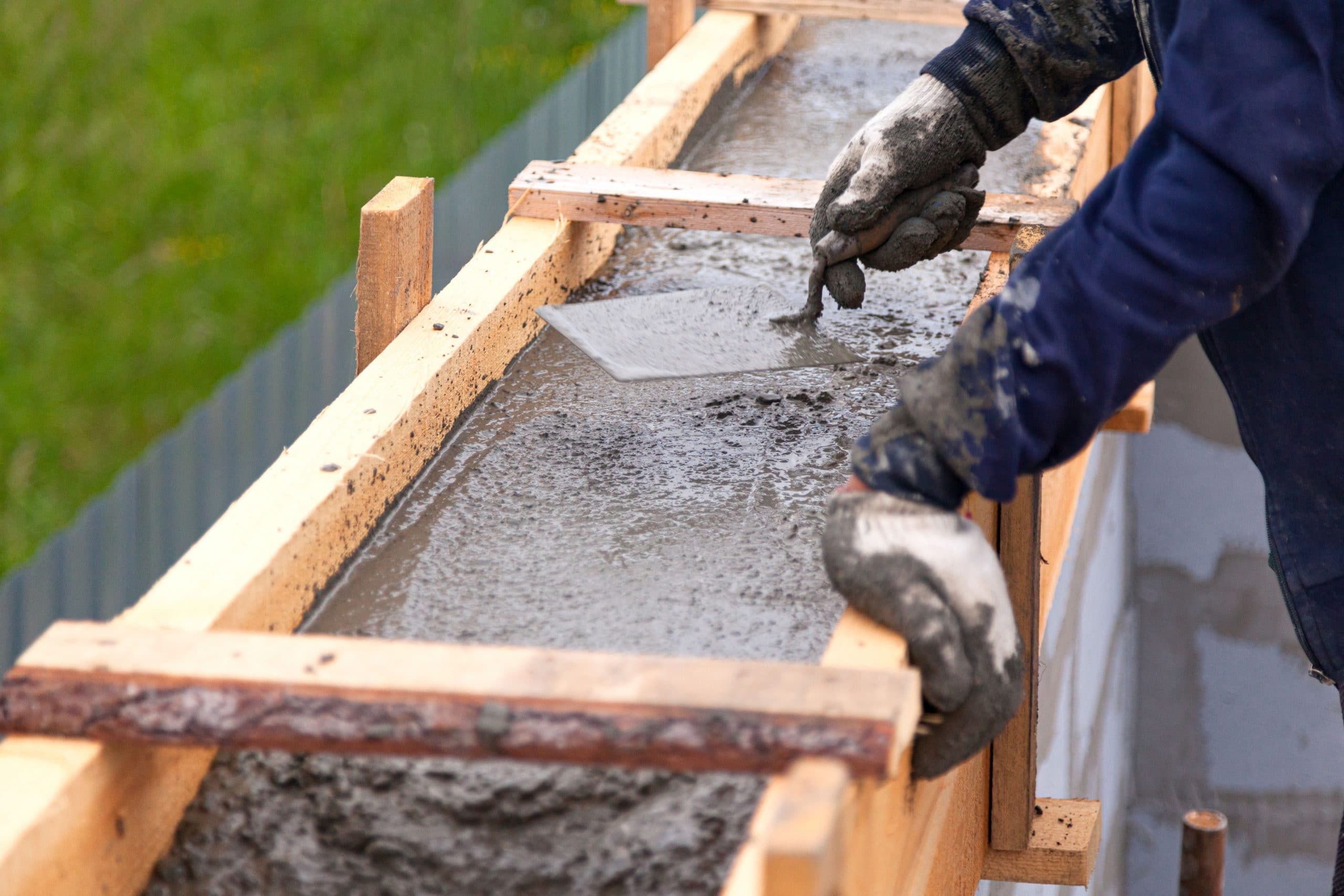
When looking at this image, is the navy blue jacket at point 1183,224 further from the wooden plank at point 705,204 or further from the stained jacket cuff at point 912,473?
the wooden plank at point 705,204

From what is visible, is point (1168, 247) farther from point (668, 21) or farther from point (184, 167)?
point (184, 167)

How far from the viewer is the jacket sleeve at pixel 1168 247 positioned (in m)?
1.42

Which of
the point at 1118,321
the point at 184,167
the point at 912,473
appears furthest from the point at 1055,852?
the point at 184,167

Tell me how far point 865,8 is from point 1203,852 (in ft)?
8.73

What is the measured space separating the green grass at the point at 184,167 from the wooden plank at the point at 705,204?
3680mm

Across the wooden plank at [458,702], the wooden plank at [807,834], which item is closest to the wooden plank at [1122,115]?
the wooden plank at [458,702]

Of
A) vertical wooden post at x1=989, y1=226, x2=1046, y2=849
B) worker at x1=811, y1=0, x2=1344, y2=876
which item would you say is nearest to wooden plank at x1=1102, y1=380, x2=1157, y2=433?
vertical wooden post at x1=989, y1=226, x2=1046, y2=849

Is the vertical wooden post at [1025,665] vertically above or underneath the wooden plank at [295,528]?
underneath

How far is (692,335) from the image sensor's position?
101 inches

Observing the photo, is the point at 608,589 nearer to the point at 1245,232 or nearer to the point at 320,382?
the point at 1245,232

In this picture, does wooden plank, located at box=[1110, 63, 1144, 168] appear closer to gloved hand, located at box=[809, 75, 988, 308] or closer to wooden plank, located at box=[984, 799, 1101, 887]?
gloved hand, located at box=[809, 75, 988, 308]

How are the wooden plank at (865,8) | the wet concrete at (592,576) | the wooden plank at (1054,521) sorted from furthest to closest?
the wooden plank at (865,8) → the wooden plank at (1054,521) → the wet concrete at (592,576)

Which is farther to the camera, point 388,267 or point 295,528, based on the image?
point 388,267

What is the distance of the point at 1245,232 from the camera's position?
1446 mm
